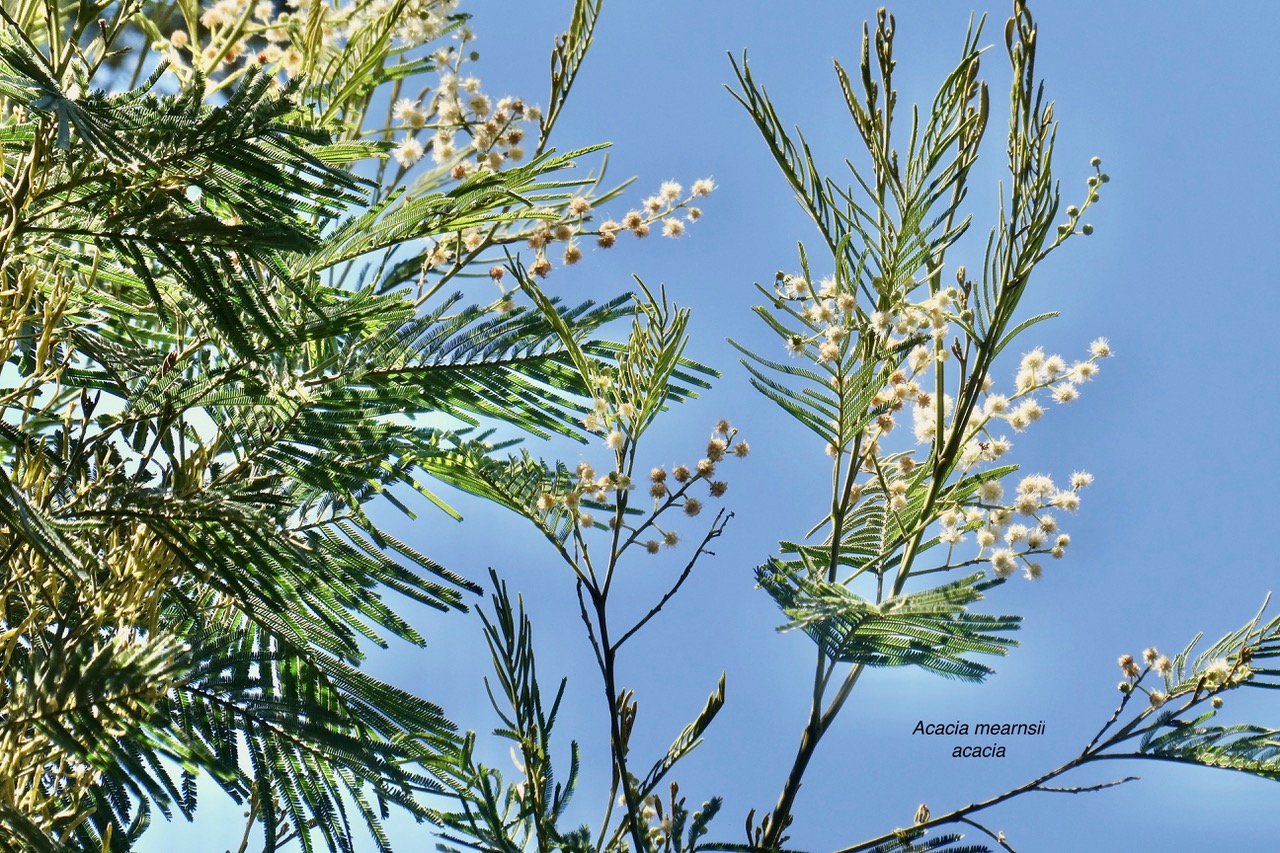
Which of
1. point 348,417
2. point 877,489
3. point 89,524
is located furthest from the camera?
point 877,489

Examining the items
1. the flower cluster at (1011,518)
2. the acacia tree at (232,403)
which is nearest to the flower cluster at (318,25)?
the acacia tree at (232,403)

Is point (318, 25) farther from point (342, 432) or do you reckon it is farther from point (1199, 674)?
point (1199, 674)

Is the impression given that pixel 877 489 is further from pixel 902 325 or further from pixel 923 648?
pixel 923 648

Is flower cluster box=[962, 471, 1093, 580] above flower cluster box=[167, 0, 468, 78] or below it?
below

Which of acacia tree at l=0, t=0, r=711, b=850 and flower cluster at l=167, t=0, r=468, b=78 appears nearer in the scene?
acacia tree at l=0, t=0, r=711, b=850

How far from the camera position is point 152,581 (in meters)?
1.39

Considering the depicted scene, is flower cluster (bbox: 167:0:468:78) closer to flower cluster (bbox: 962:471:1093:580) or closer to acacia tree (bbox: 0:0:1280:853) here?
acacia tree (bbox: 0:0:1280:853)

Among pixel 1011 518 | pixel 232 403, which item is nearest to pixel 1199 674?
pixel 1011 518

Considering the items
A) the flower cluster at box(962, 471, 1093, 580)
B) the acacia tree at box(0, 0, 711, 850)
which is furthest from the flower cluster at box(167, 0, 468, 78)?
the flower cluster at box(962, 471, 1093, 580)

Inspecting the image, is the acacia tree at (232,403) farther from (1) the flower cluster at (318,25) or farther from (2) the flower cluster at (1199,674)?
(2) the flower cluster at (1199,674)

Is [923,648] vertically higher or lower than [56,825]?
higher

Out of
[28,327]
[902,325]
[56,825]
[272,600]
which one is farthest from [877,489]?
[28,327]

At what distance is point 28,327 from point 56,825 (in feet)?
3.15

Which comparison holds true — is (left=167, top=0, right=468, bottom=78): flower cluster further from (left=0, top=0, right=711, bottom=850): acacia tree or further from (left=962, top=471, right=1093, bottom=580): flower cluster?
(left=962, top=471, right=1093, bottom=580): flower cluster
